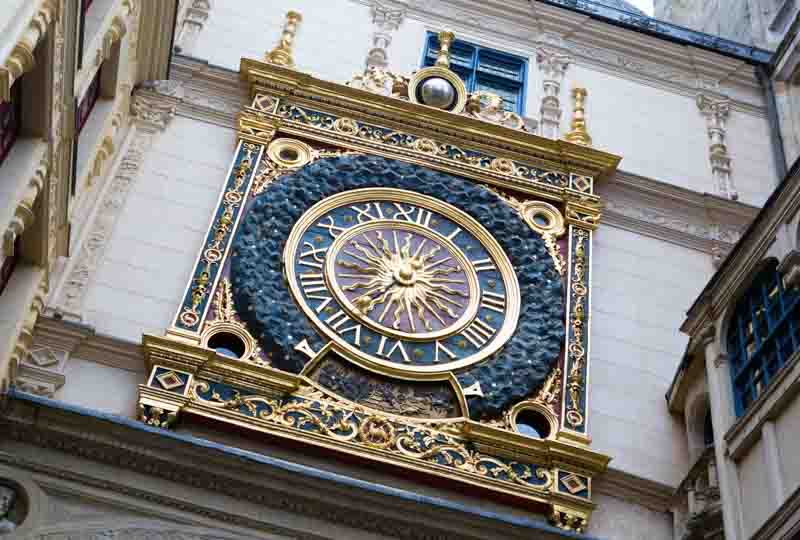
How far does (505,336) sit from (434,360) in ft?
2.38

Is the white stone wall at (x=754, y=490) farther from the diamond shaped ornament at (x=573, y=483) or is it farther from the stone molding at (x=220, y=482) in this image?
the stone molding at (x=220, y=482)

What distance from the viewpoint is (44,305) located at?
9055mm

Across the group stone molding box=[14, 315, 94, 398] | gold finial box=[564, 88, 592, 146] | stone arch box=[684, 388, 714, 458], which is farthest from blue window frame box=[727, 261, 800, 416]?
stone molding box=[14, 315, 94, 398]

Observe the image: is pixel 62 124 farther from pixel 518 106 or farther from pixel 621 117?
pixel 621 117

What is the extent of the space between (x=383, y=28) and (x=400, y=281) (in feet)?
12.7

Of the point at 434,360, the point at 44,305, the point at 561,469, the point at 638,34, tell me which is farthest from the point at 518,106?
the point at 44,305

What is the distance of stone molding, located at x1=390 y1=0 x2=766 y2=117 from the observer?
43.9ft

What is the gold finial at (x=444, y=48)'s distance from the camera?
12047 mm

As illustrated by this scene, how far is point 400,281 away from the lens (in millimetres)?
10219

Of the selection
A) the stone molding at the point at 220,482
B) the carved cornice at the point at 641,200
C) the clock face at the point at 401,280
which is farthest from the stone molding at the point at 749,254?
the stone molding at the point at 220,482

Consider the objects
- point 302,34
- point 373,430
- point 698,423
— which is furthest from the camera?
point 302,34

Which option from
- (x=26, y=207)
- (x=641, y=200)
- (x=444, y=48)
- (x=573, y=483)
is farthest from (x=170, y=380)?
(x=641, y=200)

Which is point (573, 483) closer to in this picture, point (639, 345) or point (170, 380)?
point (639, 345)

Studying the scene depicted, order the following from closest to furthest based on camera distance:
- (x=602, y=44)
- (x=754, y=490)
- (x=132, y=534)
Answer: (x=754, y=490) → (x=132, y=534) → (x=602, y=44)
